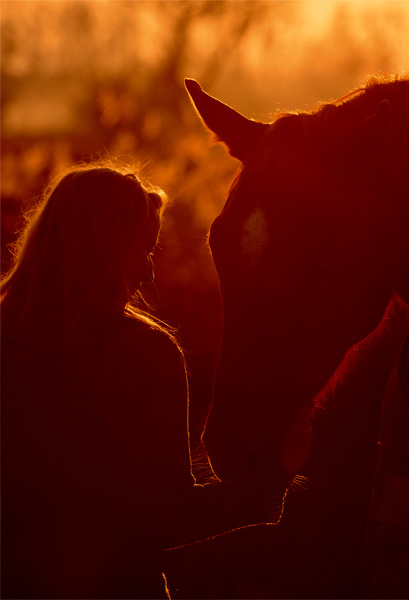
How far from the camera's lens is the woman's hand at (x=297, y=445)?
79.2 inches

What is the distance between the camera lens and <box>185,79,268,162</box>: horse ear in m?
2.41

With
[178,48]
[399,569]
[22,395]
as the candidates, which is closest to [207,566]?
[399,569]

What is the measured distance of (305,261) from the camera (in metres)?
2.03

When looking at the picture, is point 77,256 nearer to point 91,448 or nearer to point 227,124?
point 91,448

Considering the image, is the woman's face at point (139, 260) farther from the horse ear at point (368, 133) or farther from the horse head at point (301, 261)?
the horse ear at point (368, 133)

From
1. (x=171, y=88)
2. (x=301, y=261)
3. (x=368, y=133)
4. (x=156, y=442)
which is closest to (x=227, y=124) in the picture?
(x=368, y=133)

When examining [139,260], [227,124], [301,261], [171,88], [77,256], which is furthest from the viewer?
[171,88]

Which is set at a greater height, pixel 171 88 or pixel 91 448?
pixel 171 88

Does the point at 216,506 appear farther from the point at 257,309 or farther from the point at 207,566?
the point at 207,566

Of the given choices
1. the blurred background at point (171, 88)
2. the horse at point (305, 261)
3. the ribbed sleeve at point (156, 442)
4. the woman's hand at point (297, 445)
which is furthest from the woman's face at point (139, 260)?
the blurred background at point (171, 88)

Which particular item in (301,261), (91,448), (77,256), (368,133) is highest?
(368,133)

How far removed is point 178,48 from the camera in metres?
11.0

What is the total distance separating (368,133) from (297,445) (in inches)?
40.4

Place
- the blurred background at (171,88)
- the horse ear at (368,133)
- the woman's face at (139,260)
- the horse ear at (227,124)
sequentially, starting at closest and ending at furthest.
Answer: the woman's face at (139,260)
the horse ear at (368,133)
the horse ear at (227,124)
the blurred background at (171,88)
